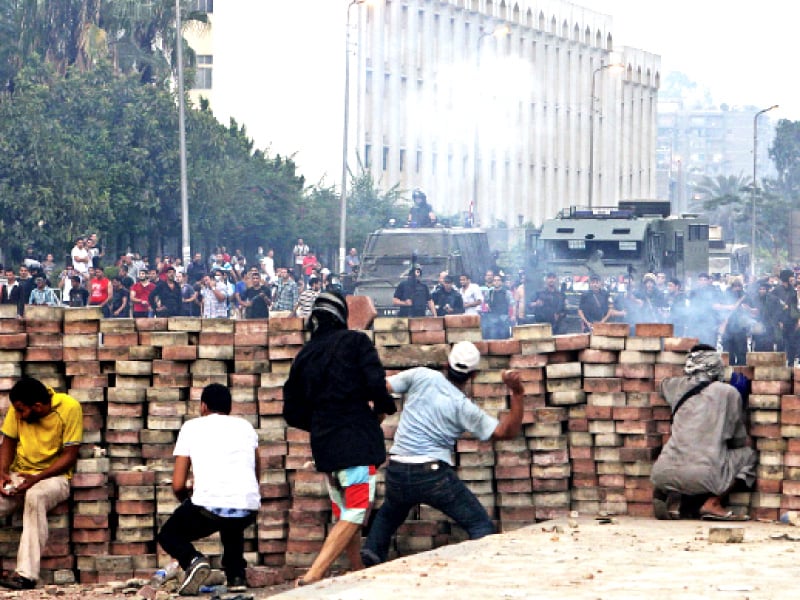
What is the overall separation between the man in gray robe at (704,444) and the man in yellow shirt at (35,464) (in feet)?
11.9

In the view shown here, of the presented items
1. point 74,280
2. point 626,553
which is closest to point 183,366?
point 626,553

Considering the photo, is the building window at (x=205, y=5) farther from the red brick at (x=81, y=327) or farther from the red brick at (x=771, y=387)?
the red brick at (x=771, y=387)

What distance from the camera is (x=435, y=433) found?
35.0 feet

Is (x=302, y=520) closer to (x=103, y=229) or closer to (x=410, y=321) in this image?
(x=410, y=321)

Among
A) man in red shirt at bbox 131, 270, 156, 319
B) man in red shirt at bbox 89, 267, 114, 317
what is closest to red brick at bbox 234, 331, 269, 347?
man in red shirt at bbox 131, 270, 156, 319

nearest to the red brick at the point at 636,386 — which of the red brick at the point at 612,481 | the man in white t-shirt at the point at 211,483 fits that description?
the red brick at the point at 612,481

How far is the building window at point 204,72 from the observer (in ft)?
229

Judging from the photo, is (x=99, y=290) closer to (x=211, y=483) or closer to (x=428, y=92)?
(x=211, y=483)

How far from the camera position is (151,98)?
162 ft

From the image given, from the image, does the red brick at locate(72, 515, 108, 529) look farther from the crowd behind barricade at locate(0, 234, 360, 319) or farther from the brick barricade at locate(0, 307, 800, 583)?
the crowd behind barricade at locate(0, 234, 360, 319)

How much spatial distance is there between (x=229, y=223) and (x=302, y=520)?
42.8 m

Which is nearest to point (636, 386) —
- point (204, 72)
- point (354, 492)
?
point (354, 492)

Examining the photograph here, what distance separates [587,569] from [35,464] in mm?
3801

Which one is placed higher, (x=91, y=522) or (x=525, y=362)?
(x=525, y=362)
